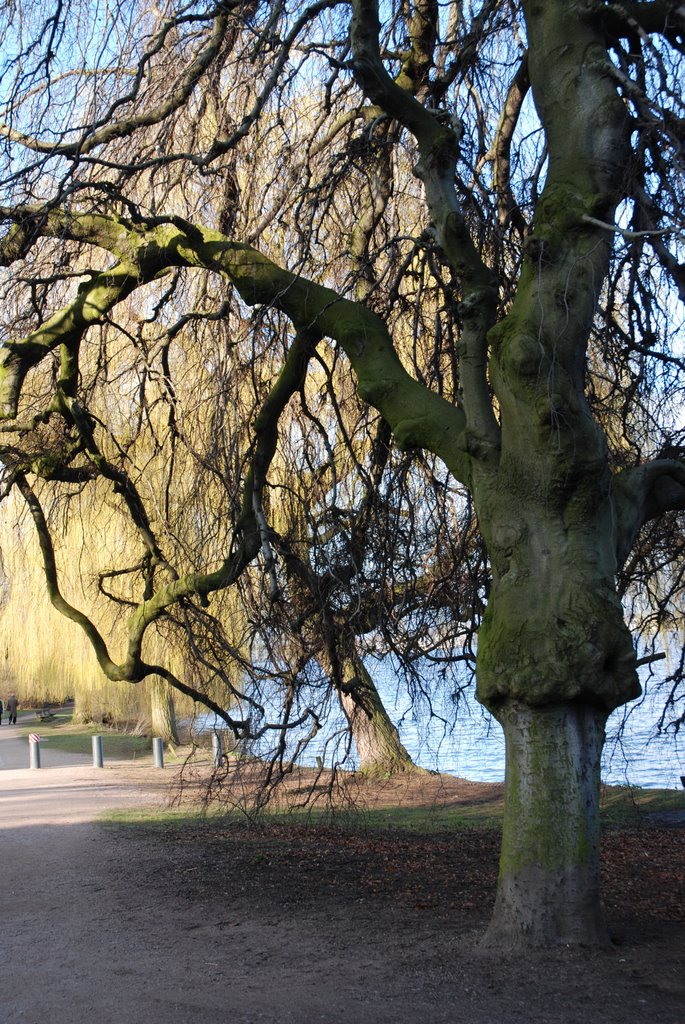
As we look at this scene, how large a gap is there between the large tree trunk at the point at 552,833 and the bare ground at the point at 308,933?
0.18 m

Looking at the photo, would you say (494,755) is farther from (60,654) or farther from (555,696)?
(555,696)

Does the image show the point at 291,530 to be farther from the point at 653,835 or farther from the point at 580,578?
the point at 653,835

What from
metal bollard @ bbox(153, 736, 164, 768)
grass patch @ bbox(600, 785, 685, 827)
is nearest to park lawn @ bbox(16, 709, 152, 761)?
metal bollard @ bbox(153, 736, 164, 768)

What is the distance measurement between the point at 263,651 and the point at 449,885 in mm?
2343

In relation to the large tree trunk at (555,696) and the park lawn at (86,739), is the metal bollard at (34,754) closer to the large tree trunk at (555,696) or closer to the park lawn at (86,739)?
the park lawn at (86,739)

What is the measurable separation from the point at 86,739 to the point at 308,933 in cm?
2442

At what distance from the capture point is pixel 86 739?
3038cm

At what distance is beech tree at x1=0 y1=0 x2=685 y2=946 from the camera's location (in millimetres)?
6199

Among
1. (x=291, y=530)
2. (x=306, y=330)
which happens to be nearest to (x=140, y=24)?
(x=306, y=330)

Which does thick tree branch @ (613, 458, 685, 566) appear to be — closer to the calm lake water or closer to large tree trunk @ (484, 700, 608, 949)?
large tree trunk @ (484, 700, 608, 949)

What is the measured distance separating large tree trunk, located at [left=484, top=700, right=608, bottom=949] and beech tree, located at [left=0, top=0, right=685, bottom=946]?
1cm

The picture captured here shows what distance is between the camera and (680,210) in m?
6.34

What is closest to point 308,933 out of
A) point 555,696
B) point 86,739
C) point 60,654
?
point 555,696

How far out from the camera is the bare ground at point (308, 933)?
18.0ft
